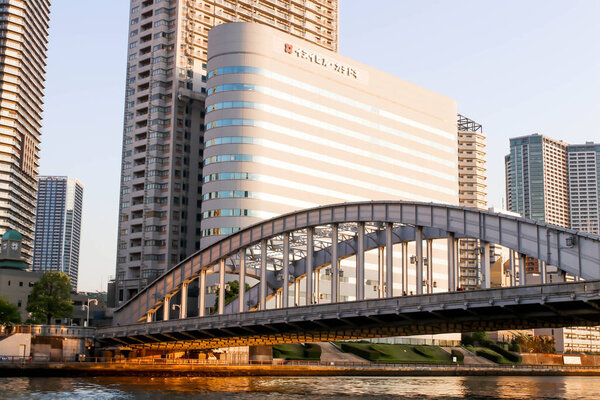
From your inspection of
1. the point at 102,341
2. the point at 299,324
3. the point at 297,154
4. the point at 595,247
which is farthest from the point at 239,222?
the point at 595,247

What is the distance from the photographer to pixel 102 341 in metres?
82.4

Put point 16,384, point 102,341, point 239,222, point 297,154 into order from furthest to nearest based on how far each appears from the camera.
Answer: point 297,154
point 239,222
point 102,341
point 16,384

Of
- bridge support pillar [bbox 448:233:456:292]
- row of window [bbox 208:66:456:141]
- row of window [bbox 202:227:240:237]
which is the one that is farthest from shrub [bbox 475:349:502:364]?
bridge support pillar [bbox 448:233:456:292]

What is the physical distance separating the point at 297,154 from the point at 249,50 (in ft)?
67.7

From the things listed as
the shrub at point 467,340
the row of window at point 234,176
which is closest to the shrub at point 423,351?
the shrub at point 467,340

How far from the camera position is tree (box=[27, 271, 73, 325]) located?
371ft

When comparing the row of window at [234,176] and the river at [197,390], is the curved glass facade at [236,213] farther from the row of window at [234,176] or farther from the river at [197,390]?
the river at [197,390]

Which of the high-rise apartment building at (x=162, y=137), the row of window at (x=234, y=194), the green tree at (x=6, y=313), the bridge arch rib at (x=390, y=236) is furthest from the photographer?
the high-rise apartment building at (x=162, y=137)

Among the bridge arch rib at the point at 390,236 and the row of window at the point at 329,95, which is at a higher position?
the row of window at the point at 329,95

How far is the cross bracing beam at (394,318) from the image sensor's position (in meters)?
45.8

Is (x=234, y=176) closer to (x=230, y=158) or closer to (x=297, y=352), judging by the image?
(x=230, y=158)

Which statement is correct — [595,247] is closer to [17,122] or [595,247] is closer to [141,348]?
[141,348]

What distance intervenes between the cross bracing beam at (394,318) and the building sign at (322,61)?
75.8 metres

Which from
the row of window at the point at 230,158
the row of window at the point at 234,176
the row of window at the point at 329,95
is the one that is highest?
the row of window at the point at 329,95
